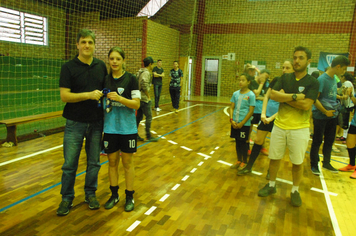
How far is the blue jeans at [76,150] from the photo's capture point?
8.91 feet

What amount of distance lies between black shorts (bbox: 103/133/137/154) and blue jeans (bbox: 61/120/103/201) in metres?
0.15

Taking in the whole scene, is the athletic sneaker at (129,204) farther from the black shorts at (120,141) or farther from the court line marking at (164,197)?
the black shorts at (120,141)

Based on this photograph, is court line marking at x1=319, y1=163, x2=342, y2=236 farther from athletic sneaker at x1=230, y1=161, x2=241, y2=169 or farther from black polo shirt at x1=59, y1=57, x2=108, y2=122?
black polo shirt at x1=59, y1=57, x2=108, y2=122

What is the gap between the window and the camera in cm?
1105

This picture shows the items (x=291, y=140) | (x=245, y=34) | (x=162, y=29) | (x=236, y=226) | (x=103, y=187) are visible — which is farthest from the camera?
(x=245, y=34)

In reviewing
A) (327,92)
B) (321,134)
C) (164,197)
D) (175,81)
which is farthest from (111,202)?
(175,81)

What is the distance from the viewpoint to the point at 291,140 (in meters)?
3.08

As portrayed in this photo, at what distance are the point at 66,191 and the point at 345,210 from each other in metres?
3.18

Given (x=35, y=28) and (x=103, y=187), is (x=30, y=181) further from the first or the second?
(x=35, y=28)

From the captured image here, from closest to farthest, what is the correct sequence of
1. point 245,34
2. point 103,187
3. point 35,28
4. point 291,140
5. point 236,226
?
point 236,226 → point 291,140 → point 103,187 → point 35,28 → point 245,34

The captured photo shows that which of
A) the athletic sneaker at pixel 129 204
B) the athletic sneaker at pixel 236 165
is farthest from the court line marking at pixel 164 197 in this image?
the athletic sneaker at pixel 236 165

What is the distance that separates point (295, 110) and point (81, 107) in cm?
235

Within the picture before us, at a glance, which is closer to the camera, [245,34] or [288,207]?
[288,207]

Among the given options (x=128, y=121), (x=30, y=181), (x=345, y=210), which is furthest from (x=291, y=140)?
(x=30, y=181)
